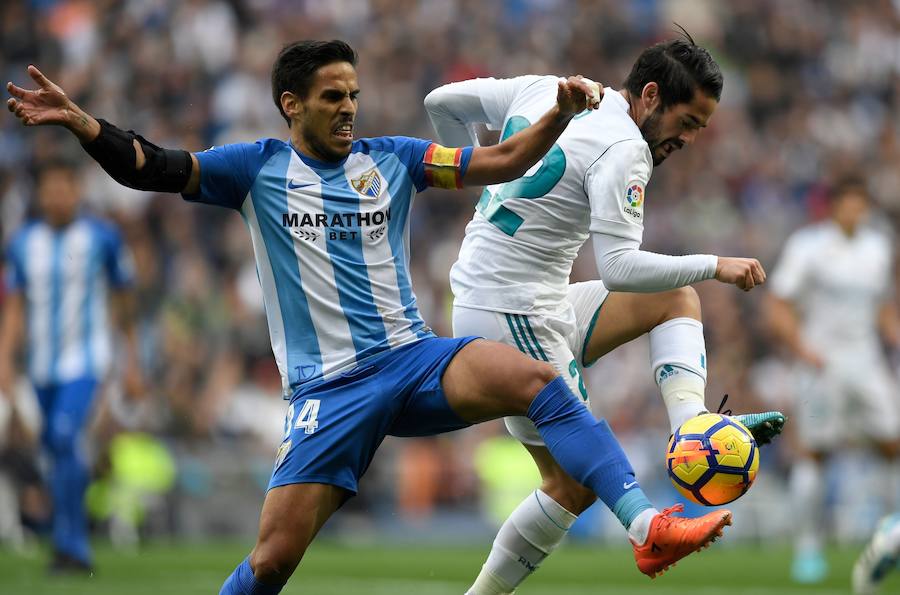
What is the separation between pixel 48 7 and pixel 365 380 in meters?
11.6

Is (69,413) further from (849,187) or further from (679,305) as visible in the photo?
(849,187)

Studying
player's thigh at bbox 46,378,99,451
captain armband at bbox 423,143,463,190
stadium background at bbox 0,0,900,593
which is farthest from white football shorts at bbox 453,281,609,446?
stadium background at bbox 0,0,900,593

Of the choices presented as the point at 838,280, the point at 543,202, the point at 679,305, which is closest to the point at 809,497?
the point at 838,280

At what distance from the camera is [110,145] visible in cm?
517

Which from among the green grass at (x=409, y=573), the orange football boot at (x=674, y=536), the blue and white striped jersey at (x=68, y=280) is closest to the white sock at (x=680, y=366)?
the orange football boot at (x=674, y=536)

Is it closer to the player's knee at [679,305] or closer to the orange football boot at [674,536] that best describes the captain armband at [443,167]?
the player's knee at [679,305]

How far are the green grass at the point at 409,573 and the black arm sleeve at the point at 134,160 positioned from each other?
3697 mm

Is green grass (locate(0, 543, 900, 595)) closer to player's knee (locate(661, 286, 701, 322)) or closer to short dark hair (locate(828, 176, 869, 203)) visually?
Answer: short dark hair (locate(828, 176, 869, 203))

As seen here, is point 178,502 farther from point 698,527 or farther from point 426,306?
point 698,527

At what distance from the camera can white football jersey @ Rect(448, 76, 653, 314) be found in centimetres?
565

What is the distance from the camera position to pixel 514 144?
17.5ft

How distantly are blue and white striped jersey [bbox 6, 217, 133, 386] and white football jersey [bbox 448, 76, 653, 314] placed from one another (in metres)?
4.73

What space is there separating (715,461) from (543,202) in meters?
1.25

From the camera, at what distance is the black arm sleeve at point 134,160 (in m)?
5.18
